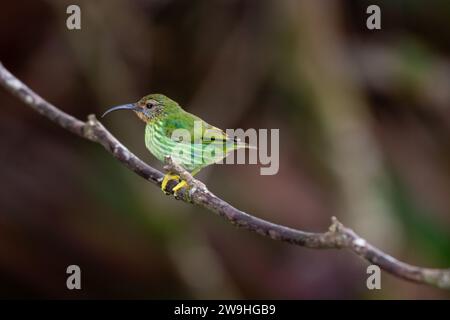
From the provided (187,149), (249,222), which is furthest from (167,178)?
(187,149)

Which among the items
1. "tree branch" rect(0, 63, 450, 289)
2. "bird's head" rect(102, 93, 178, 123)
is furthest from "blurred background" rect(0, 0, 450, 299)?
"tree branch" rect(0, 63, 450, 289)

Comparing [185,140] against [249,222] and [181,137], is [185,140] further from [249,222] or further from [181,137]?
[249,222]

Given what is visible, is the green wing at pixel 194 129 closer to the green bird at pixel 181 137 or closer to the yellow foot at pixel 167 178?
the green bird at pixel 181 137

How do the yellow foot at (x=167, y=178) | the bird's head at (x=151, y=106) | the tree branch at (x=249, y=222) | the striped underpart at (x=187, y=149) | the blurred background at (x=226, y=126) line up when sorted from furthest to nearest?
1. the blurred background at (x=226, y=126)
2. the bird's head at (x=151, y=106)
3. the striped underpart at (x=187, y=149)
4. the yellow foot at (x=167, y=178)
5. the tree branch at (x=249, y=222)

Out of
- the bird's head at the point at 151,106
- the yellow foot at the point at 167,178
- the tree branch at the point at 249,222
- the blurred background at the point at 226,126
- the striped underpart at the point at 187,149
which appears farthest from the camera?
the blurred background at the point at 226,126

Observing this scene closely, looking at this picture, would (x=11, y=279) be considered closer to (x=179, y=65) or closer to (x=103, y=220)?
(x=103, y=220)

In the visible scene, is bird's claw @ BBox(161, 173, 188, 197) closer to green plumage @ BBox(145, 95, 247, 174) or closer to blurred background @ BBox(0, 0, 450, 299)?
green plumage @ BBox(145, 95, 247, 174)

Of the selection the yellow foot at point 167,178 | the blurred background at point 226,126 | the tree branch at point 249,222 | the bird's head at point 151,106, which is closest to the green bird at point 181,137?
the bird's head at point 151,106

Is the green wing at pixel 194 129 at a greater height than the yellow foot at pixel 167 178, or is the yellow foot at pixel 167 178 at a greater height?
the green wing at pixel 194 129
